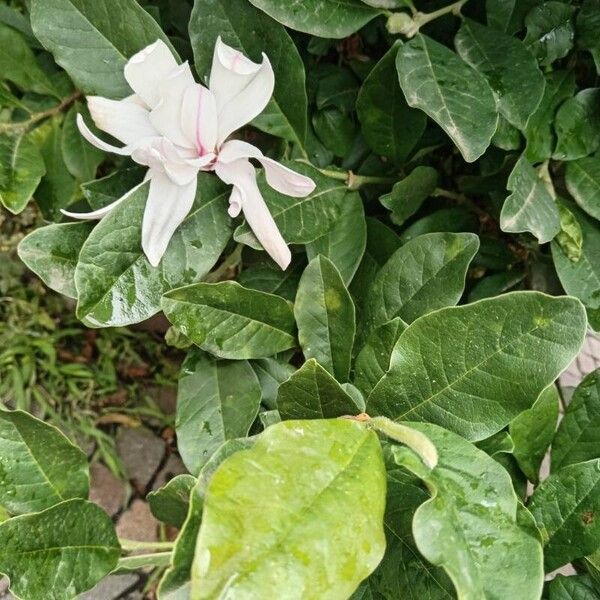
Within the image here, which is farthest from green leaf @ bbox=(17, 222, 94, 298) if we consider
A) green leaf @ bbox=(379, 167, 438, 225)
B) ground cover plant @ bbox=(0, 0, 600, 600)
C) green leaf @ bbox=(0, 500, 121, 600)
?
green leaf @ bbox=(379, 167, 438, 225)

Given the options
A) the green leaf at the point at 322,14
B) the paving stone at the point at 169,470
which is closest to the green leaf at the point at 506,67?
the green leaf at the point at 322,14

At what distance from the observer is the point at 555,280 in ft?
3.13

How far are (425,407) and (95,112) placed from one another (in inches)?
16.5

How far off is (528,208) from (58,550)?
1.96 ft

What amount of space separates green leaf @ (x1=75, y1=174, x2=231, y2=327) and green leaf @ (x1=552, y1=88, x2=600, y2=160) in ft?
1.32

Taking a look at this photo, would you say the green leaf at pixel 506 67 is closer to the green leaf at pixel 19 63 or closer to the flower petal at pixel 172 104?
the flower petal at pixel 172 104

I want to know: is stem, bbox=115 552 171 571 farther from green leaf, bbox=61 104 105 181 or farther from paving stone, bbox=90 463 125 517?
paving stone, bbox=90 463 125 517

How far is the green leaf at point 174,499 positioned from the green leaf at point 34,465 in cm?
10

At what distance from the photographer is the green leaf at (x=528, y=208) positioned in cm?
75

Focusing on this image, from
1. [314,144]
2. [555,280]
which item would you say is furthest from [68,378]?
[555,280]

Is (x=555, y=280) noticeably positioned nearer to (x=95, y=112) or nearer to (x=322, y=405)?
(x=322, y=405)

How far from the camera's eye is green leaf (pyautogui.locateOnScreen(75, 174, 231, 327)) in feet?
2.26

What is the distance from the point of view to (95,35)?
74 centimetres

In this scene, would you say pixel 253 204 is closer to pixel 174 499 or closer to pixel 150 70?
pixel 150 70
